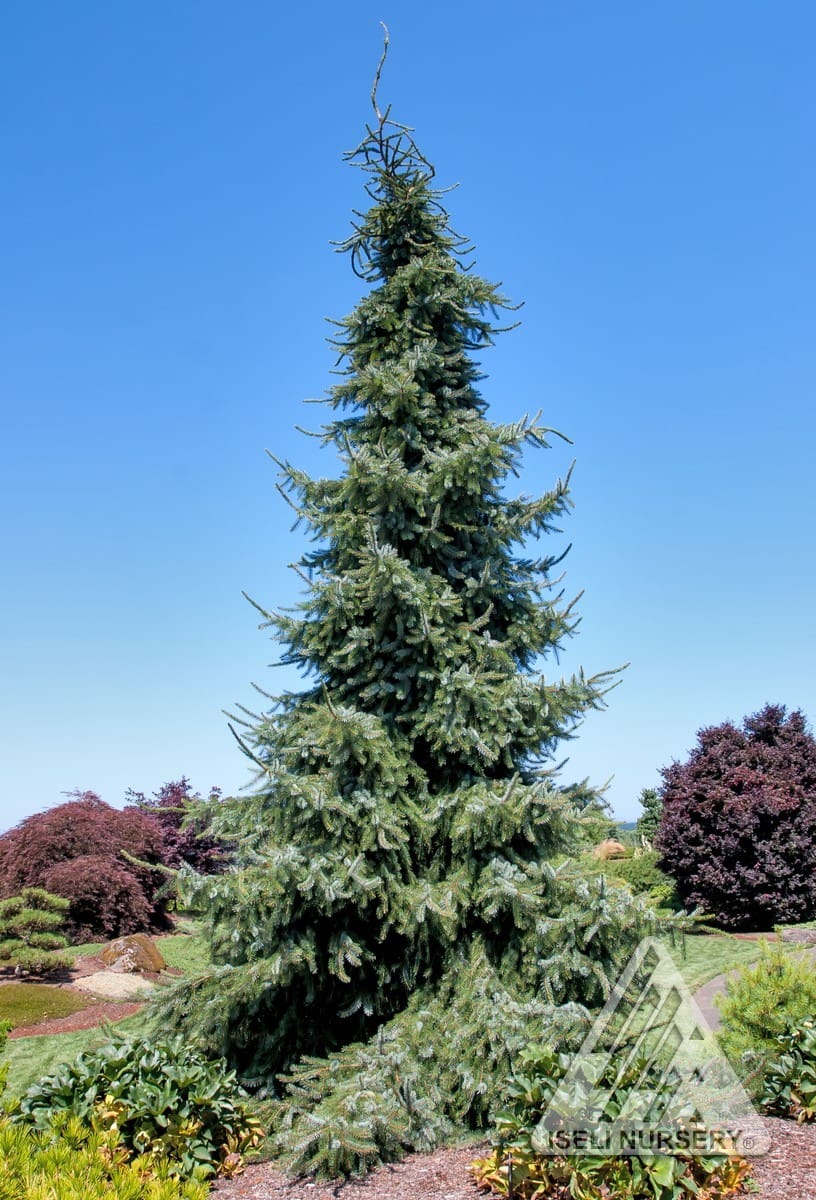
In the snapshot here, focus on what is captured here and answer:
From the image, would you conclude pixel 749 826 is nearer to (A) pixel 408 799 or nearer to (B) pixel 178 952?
(B) pixel 178 952

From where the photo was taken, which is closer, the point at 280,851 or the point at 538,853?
the point at 280,851

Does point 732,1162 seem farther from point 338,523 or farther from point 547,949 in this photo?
point 338,523

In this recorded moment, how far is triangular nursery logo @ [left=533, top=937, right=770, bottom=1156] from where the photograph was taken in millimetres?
4277

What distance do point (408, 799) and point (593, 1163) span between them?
271cm

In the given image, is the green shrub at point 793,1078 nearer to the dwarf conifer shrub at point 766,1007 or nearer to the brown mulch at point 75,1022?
the dwarf conifer shrub at point 766,1007

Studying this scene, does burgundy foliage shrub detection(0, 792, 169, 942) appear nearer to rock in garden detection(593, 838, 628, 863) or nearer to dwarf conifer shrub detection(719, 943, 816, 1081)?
dwarf conifer shrub detection(719, 943, 816, 1081)

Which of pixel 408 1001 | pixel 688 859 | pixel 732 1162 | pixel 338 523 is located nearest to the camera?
pixel 732 1162

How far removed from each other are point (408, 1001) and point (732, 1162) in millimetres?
2535

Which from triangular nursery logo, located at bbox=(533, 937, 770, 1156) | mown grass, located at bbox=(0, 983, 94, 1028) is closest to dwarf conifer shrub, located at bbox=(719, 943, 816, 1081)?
triangular nursery logo, located at bbox=(533, 937, 770, 1156)

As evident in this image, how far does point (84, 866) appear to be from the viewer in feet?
50.1

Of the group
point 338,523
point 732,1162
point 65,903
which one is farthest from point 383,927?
point 65,903

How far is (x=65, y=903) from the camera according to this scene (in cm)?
1319

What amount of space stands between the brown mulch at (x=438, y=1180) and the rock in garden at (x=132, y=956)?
29.0 feet

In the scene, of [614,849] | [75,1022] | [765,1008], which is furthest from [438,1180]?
[614,849]
